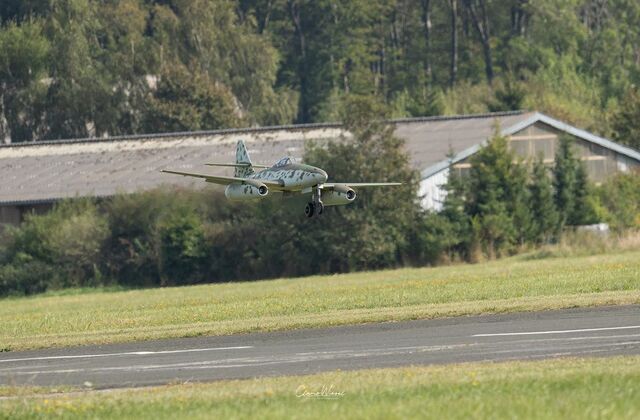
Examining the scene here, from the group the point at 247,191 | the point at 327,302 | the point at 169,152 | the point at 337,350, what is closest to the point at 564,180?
the point at 169,152

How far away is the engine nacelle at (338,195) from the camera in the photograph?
117 feet

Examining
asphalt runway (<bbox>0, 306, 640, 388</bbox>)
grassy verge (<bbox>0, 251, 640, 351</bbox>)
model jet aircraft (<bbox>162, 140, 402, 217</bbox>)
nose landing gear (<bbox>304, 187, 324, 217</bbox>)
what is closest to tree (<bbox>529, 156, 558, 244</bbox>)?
grassy verge (<bbox>0, 251, 640, 351</bbox>)

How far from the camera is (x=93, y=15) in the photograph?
9906 centimetres

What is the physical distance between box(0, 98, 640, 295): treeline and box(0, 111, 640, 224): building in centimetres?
147

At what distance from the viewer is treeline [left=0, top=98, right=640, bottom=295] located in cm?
5706

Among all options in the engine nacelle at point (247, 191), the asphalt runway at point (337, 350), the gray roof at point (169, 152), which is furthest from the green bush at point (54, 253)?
the asphalt runway at point (337, 350)

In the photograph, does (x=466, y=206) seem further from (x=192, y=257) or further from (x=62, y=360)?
(x=62, y=360)

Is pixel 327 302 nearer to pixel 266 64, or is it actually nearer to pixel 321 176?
pixel 321 176

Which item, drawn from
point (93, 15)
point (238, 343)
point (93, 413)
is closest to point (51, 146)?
point (93, 15)

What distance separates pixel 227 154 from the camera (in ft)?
215

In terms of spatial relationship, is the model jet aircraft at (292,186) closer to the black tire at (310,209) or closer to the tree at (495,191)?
the black tire at (310,209)

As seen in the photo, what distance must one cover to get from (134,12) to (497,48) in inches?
1207

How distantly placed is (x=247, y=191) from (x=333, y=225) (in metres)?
22.1

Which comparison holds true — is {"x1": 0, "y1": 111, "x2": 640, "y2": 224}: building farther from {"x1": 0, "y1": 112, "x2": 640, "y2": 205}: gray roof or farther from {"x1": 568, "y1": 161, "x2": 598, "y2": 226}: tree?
{"x1": 568, "y1": 161, "x2": 598, "y2": 226}: tree
